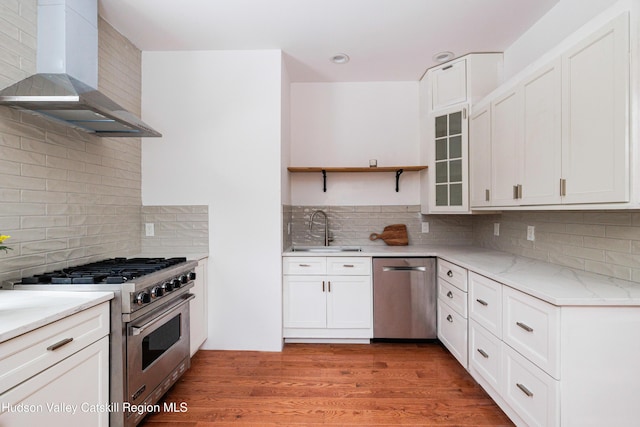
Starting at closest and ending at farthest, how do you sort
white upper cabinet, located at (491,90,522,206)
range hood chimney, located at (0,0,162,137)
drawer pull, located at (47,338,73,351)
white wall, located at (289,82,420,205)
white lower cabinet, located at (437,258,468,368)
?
drawer pull, located at (47,338,73,351) < range hood chimney, located at (0,0,162,137) < white upper cabinet, located at (491,90,522,206) < white lower cabinet, located at (437,258,468,368) < white wall, located at (289,82,420,205)

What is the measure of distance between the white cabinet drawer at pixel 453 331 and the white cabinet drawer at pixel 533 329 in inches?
23.3

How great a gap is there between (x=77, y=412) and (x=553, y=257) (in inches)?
117

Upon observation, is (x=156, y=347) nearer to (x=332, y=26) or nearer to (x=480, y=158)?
(x=332, y=26)

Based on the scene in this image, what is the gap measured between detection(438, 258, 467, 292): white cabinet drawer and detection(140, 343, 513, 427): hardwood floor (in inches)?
→ 27.9

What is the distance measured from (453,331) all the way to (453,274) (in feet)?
1.56

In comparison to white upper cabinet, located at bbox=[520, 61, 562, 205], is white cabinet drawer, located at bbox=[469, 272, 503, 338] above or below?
below

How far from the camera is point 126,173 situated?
8.54ft

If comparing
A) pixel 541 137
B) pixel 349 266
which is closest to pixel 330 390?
pixel 349 266

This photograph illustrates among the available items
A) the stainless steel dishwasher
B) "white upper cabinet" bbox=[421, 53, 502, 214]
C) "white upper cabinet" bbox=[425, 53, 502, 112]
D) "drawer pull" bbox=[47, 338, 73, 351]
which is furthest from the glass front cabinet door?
"drawer pull" bbox=[47, 338, 73, 351]

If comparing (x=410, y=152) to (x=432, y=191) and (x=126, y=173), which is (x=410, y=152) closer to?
(x=432, y=191)

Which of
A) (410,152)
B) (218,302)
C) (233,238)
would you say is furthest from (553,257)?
(218,302)

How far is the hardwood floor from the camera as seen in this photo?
187 centimetres

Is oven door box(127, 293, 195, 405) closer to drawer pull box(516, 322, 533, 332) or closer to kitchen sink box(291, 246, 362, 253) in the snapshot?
kitchen sink box(291, 246, 362, 253)

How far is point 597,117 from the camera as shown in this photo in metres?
1.42
